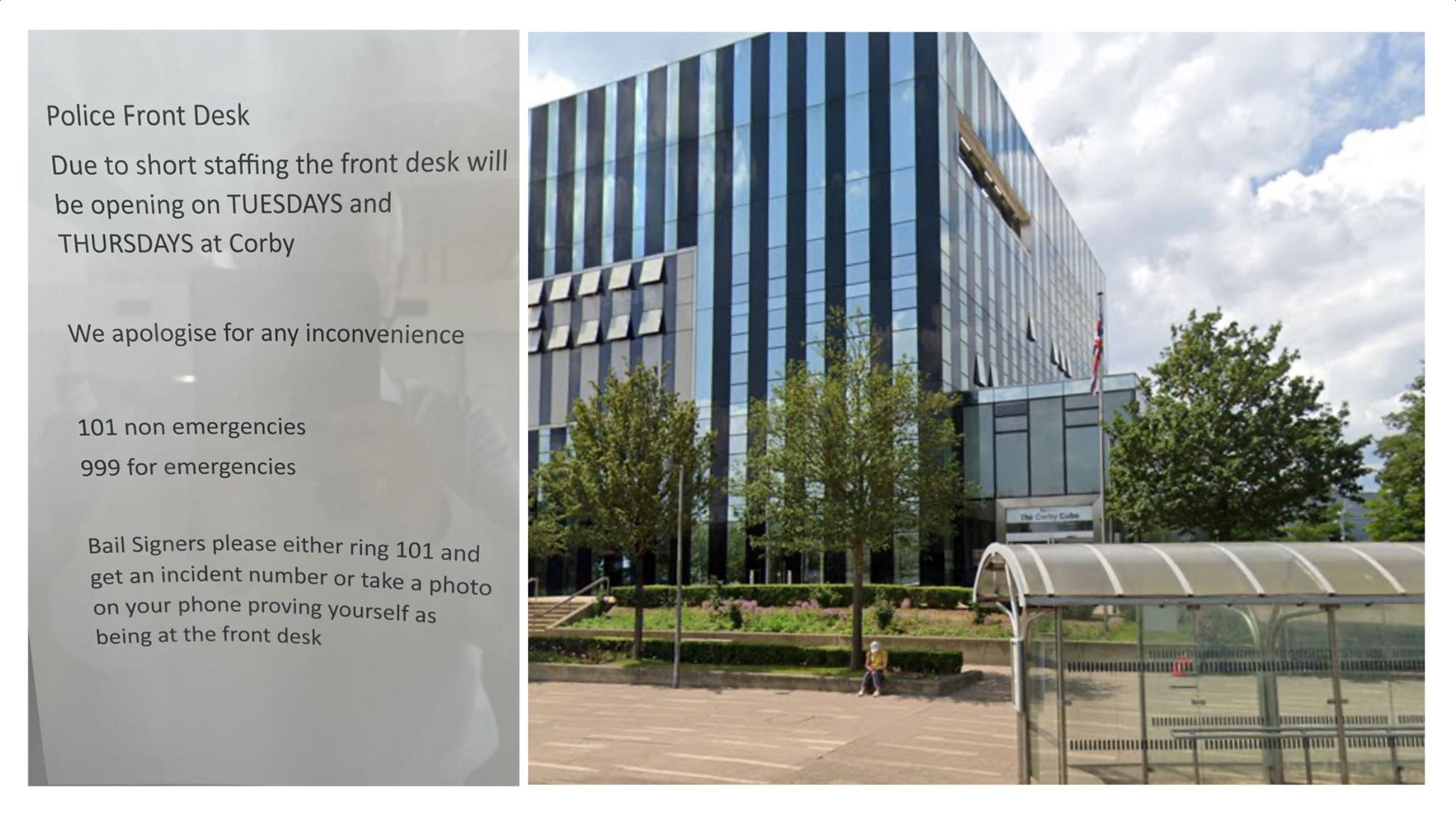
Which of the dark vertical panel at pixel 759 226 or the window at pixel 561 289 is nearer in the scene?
the dark vertical panel at pixel 759 226

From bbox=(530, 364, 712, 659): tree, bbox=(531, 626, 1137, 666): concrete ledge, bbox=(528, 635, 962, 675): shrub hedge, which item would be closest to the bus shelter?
bbox=(528, 635, 962, 675): shrub hedge

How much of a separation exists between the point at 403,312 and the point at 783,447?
55.6ft

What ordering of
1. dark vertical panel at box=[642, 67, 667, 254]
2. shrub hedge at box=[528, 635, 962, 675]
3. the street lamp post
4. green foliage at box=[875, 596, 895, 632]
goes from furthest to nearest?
dark vertical panel at box=[642, 67, 667, 254], green foliage at box=[875, 596, 895, 632], the street lamp post, shrub hedge at box=[528, 635, 962, 675]

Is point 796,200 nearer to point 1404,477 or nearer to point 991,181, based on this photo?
point 991,181

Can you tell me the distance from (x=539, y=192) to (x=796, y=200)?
12.5m

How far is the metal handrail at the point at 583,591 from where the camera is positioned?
3397 centimetres

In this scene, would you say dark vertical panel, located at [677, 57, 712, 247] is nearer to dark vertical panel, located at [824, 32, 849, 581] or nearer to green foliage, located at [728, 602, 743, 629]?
dark vertical panel, located at [824, 32, 849, 581]

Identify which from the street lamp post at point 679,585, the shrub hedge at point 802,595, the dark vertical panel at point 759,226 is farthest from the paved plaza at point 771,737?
the dark vertical panel at point 759,226

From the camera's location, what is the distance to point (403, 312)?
6.61 meters

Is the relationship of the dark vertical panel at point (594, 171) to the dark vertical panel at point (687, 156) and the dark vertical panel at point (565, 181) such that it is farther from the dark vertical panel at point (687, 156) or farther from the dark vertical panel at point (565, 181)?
the dark vertical panel at point (687, 156)

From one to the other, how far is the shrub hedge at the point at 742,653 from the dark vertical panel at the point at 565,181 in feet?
65.3

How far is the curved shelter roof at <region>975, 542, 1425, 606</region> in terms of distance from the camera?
31.3 ft

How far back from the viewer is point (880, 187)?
113ft

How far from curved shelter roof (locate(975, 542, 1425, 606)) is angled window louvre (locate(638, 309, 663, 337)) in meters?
29.8
